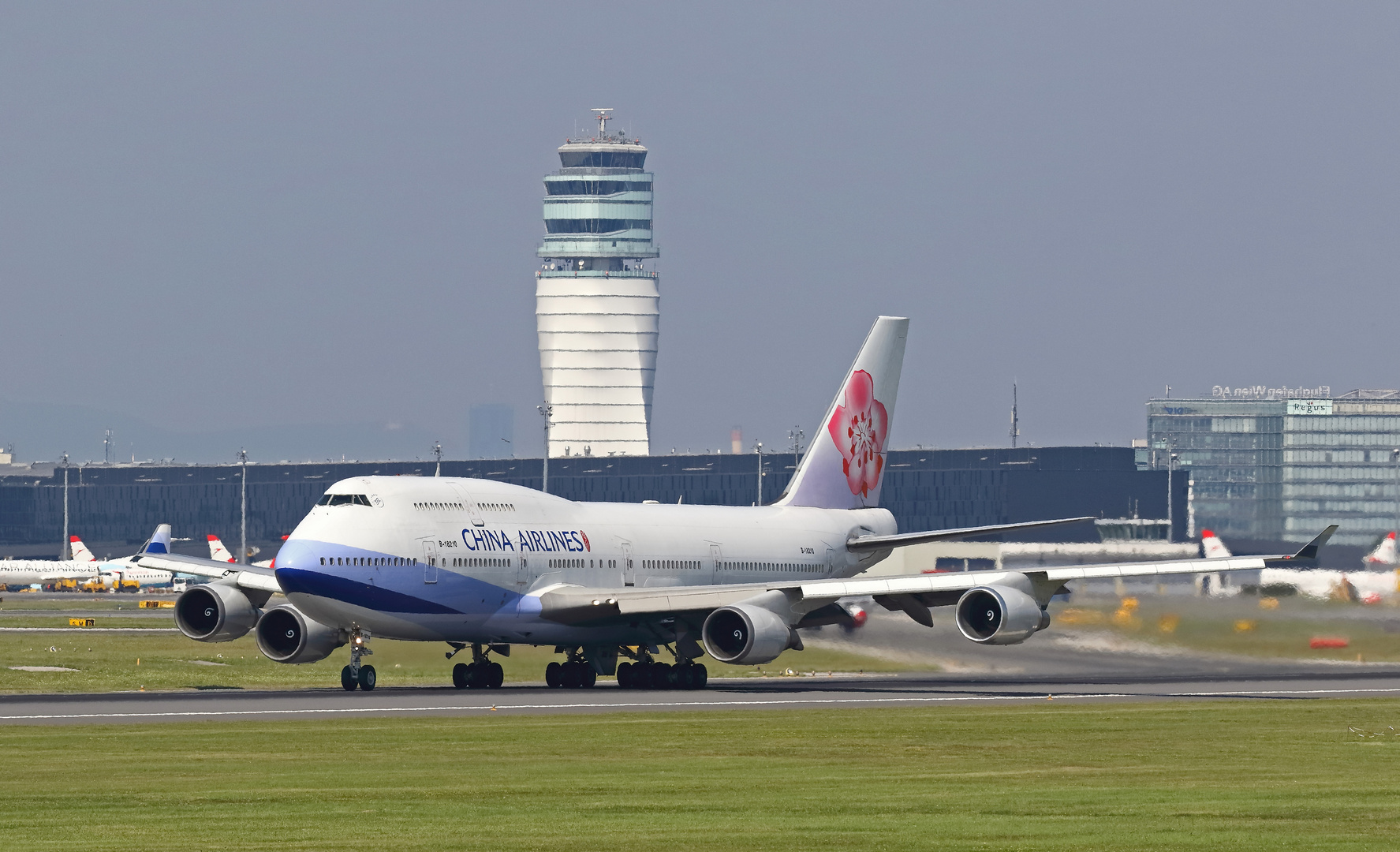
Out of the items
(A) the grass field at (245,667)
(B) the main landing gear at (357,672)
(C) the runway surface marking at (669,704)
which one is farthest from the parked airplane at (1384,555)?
(B) the main landing gear at (357,672)

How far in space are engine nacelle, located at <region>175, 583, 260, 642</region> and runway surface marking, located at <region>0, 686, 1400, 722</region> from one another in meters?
11.3

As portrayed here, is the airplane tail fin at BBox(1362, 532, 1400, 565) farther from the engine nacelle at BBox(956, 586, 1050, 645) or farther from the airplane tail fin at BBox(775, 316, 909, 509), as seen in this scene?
the engine nacelle at BBox(956, 586, 1050, 645)

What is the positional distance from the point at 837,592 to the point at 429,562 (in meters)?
10.2

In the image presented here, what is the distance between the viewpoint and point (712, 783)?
28.6 metres

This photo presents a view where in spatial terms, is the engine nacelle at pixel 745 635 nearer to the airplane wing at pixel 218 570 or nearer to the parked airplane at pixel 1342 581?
the airplane wing at pixel 218 570

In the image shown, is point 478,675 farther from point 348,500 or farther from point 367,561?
point 348,500

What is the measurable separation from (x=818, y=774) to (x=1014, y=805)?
4.54 m

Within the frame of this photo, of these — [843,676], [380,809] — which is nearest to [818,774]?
[380,809]

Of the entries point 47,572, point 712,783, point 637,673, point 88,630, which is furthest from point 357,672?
point 47,572

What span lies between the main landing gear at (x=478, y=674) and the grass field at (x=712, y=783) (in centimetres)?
1333

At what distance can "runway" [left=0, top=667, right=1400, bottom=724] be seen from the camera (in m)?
42.8

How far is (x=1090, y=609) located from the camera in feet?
201

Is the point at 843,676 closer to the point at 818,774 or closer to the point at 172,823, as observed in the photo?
the point at 818,774

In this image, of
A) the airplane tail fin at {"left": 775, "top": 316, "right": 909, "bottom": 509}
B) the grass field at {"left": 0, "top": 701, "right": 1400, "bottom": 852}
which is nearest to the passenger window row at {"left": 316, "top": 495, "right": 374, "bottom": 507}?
the grass field at {"left": 0, "top": 701, "right": 1400, "bottom": 852}
